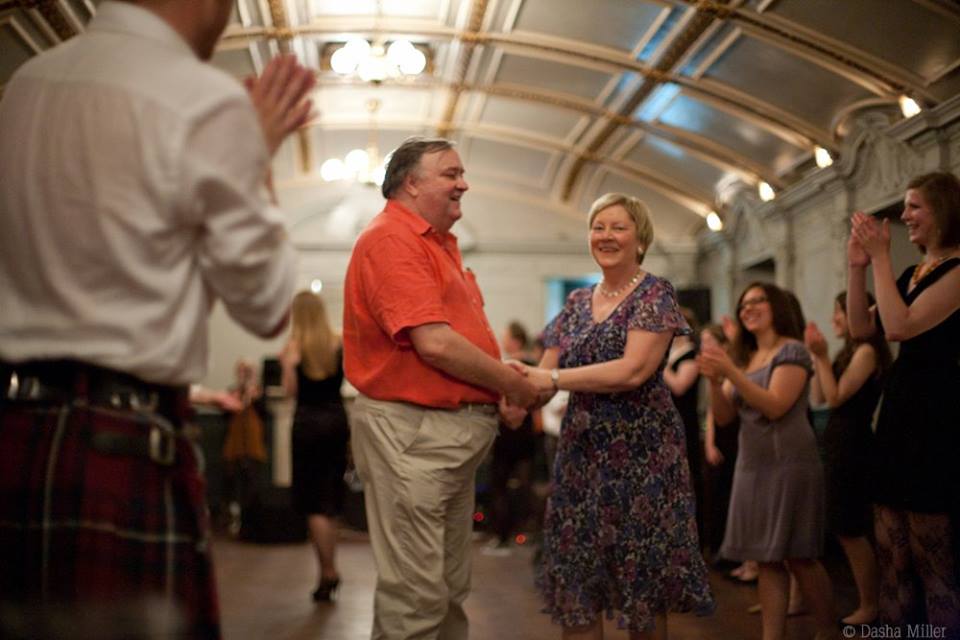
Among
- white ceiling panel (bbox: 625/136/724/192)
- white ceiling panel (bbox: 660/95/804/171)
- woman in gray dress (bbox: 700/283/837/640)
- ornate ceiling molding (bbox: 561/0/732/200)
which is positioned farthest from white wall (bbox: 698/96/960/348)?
→ woman in gray dress (bbox: 700/283/837/640)

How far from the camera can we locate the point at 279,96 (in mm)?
1602

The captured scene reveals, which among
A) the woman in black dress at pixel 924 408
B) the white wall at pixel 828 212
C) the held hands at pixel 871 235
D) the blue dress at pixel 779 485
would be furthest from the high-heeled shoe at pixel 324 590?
the white wall at pixel 828 212

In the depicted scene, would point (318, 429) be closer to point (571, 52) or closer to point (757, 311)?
point (757, 311)

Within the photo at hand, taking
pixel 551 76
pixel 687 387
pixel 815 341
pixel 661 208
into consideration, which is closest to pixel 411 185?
pixel 815 341

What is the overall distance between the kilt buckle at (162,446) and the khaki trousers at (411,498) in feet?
3.96

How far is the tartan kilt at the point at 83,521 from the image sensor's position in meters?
1.42

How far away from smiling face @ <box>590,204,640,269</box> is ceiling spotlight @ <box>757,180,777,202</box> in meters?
8.05

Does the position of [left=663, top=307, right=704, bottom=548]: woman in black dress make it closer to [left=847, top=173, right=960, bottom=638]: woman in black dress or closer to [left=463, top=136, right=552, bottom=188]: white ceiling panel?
[left=847, top=173, right=960, bottom=638]: woman in black dress

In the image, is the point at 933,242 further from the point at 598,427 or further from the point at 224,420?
the point at 224,420

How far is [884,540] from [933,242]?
0.95 meters

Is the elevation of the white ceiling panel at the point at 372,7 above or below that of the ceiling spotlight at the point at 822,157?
above

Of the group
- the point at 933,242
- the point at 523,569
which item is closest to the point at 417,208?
the point at 933,242

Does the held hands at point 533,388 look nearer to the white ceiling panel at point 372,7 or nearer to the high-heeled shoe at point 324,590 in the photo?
the high-heeled shoe at point 324,590

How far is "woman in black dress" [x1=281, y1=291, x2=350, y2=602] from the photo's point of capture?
5.42 meters
